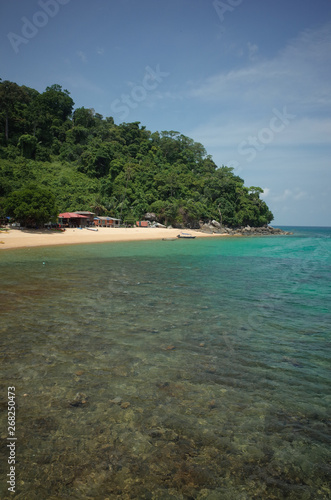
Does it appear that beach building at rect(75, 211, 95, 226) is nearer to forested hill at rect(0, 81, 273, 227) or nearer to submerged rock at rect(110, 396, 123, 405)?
forested hill at rect(0, 81, 273, 227)

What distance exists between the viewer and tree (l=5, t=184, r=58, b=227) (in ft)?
131

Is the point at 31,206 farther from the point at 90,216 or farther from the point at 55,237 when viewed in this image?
the point at 90,216

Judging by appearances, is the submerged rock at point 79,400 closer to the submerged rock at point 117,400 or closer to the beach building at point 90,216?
the submerged rock at point 117,400

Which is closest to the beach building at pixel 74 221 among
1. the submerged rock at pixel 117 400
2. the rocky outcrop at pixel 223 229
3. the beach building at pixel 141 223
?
the beach building at pixel 141 223

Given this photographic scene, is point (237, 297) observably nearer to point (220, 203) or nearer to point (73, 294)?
point (73, 294)

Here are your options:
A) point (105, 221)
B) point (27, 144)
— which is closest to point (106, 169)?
point (27, 144)

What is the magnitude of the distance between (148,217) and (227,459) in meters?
68.6

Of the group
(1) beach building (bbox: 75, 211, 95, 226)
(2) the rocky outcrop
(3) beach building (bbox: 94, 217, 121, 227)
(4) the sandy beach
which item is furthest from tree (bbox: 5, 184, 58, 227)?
(2) the rocky outcrop

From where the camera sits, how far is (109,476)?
3.00 meters

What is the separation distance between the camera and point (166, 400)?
439 centimetres

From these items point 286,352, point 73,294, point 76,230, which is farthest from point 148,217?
point 286,352

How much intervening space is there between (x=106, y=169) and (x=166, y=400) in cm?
8069

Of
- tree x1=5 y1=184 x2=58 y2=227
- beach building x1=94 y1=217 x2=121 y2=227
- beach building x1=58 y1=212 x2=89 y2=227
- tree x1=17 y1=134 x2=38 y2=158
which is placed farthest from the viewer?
tree x1=17 y1=134 x2=38 y2=158

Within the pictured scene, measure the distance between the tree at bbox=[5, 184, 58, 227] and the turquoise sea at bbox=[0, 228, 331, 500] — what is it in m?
34.3
